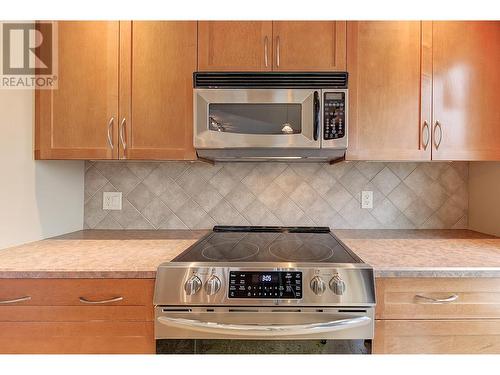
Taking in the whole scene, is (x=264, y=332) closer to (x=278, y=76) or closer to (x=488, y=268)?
(x=488, y=268)

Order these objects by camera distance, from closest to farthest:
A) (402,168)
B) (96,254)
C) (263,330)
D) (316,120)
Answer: (263,330), (96,254), (316,120), (402,168)

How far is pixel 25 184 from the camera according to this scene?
157 centimetres

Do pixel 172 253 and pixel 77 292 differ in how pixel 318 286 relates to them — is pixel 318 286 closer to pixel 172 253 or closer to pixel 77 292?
pixel 172 253

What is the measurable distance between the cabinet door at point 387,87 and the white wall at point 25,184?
157 centimetres

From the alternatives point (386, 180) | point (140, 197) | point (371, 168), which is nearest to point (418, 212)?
point (386, 180)

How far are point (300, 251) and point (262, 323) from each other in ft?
1.29

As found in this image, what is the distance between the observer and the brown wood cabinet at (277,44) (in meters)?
1.61

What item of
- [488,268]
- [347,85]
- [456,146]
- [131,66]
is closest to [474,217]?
[456,146]

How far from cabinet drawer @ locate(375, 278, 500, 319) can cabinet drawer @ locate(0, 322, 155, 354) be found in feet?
2.95

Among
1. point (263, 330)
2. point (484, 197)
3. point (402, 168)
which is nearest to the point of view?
point (263, 330)

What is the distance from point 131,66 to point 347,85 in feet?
3.52

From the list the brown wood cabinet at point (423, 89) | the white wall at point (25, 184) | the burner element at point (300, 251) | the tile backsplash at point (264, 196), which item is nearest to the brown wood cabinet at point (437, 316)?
the burner element at point (300, 251)

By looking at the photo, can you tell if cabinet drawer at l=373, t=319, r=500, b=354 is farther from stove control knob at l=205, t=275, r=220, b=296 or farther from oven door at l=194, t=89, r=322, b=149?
oven door at l=194, t=89, r=322, b=149

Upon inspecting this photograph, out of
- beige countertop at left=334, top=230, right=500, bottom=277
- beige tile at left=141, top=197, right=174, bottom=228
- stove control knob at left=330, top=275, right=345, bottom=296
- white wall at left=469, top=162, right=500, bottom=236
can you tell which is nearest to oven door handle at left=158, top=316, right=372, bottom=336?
stove control knob at left=330, top=275, right=345, bottom=296
